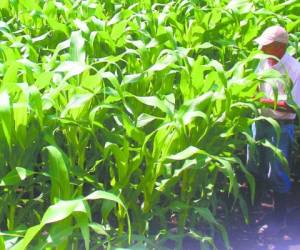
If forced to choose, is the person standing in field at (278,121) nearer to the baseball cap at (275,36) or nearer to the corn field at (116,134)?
the baseball cap at (275,36)

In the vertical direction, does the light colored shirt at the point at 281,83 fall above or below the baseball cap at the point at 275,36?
below

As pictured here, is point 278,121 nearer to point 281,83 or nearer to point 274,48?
point 281,83

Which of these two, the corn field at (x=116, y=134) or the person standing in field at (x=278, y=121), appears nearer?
the corn field at (x=116, y=134)

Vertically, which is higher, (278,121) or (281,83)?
(281,83)

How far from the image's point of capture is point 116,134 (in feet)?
8.91

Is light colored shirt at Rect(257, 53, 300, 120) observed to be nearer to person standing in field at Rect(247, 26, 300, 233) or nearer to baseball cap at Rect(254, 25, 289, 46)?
person standing in field at Rect(247, 26, 300, 233)

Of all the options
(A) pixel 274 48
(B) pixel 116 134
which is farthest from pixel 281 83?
(B) pixel 116 134

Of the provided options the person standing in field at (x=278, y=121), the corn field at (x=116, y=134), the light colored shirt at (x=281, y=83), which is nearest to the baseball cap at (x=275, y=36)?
the person standing in field at (x=278, y=121)

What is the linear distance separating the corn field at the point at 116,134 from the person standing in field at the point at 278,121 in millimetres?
251

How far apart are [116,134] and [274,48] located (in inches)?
43.6

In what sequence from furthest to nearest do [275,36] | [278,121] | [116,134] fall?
1. [278,121]
2. [275,36]
3. [116,134]

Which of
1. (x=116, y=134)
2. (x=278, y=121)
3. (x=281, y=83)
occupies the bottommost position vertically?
(x=278, y=121)

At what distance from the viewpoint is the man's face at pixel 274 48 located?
11.2ft

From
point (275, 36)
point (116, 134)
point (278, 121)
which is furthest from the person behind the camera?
point (278, 121)
